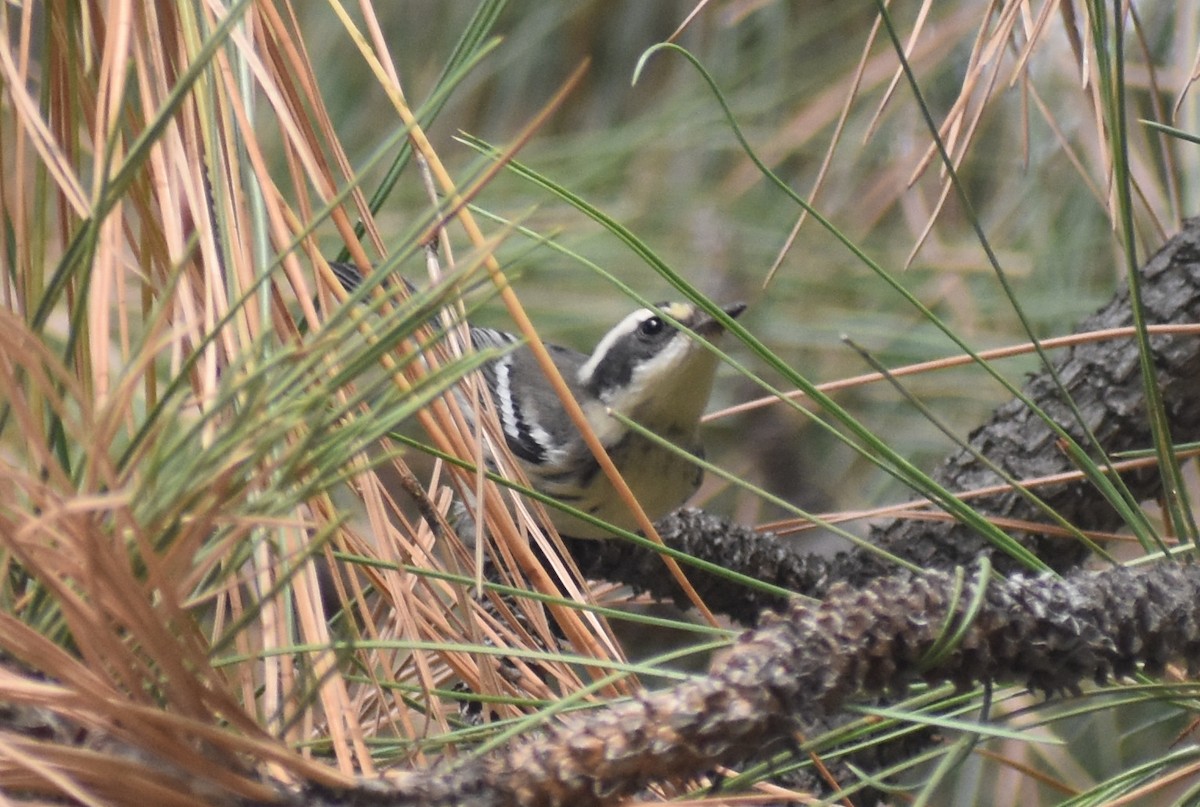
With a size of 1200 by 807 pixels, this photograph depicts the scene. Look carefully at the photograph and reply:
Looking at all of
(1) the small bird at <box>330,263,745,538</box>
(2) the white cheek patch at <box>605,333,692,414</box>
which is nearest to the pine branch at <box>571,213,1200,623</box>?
(1) the small bird at <box>330,263,745,538</box>

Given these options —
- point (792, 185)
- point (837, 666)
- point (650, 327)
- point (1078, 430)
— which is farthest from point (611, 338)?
point (837, 666)

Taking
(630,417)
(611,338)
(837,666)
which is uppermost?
(837,666)

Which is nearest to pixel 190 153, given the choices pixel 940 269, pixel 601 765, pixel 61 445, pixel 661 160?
pixel 61 445

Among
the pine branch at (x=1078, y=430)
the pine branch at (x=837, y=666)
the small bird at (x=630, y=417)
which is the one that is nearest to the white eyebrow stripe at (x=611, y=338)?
the small bird at (x=630, y=417)

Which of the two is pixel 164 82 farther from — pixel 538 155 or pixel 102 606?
pixel 538 155

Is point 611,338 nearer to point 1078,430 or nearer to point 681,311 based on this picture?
point 681,311

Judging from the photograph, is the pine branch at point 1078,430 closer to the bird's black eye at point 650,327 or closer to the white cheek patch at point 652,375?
the white cheek patch at point 652,375

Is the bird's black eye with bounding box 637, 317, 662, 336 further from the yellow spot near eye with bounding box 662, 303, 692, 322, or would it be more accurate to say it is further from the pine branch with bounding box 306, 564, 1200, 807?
the pine branch with bounding box 306, 564, 1200, 807
